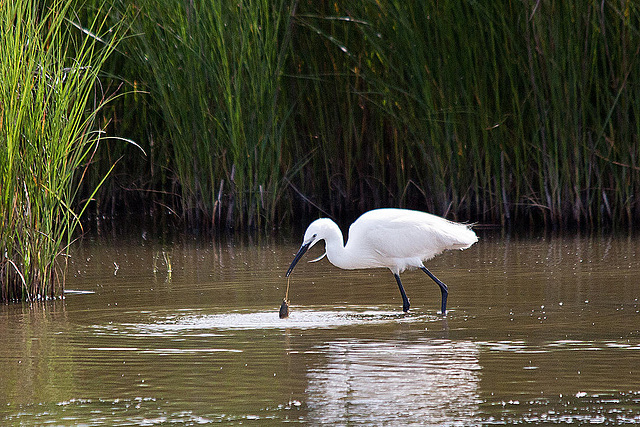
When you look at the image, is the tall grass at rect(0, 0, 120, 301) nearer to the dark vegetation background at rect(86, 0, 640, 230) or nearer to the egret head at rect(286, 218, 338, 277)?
the egret head at rect(286, 218, 338, 277)

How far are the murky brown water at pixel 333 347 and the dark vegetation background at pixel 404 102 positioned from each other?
7.58 ft

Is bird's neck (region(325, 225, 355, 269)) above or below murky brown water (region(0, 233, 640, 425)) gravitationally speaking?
above

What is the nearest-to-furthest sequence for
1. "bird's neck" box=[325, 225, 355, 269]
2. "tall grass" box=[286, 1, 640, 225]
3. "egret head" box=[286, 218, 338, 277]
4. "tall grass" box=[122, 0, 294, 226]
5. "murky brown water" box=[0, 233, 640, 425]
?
"murky brown water" box=[0, 233, 640, 425] < "egret head" box=[286, 218, 338, 277] < "bird's neck" box=[325, 225, 355, 269] < "tall grass" box=[286, 1, 640, 225] < "tall grass" box=[122, 0, 294, 226]

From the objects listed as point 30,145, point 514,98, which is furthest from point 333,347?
point 514,98

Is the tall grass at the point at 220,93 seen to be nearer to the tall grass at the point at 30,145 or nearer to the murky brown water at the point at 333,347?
the murky brown water at the point at 333,347

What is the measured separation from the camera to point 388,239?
7.06m

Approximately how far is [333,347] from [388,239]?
5.81 feet

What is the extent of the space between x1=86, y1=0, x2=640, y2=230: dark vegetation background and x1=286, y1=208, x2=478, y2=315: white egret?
3.35m

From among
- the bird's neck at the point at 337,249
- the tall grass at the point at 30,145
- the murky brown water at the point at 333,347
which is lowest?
the murky brown water at the point at 333,347

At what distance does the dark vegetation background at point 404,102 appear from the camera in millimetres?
10680

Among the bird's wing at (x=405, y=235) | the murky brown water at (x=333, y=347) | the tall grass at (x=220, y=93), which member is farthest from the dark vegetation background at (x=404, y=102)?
the bird's wing at (x=405, y=235)

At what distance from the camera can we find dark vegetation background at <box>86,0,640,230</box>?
1068cm

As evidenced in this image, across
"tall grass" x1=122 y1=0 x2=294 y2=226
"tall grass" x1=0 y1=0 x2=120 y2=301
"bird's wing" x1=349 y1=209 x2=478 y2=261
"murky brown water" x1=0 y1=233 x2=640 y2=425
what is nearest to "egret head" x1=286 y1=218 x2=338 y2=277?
"bird's wing" x1=349 y1=209 x2=478 y2=261

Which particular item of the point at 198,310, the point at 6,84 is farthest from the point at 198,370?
the point at 6,84
